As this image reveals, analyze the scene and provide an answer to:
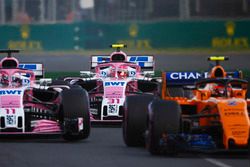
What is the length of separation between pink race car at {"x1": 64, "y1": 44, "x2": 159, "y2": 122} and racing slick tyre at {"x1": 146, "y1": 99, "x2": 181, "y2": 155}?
5.59 meters

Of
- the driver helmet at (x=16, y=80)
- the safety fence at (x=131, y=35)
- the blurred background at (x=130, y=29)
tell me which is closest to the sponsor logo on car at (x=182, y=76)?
the driver helmet at (x=16, y=80)

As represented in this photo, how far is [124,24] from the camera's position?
136 ft

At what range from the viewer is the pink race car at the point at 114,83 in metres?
22.3

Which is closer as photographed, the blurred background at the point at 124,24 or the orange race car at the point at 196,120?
the orange race car at the point at 196,120

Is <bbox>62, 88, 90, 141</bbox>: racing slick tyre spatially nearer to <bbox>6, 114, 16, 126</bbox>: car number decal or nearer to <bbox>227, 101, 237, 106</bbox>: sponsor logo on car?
<bbox>6, 114, 16, 126</bbox>: car number decal

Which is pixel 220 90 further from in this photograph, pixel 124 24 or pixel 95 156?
pixel 124 24

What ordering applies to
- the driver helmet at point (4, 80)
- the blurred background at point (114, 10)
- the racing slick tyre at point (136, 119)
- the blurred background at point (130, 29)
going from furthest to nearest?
the blurred background at point (130, 29), the blurred background at point (114, 10), the driver helmet at point (4, 80), the racing slick tyre at point (136, 119)

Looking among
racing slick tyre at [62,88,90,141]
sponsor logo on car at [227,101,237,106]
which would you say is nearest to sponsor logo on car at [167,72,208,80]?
racing slick tyre at [62,88,90,141]

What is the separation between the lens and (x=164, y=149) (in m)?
15.2

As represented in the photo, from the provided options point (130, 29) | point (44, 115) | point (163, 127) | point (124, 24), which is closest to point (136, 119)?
point (163, 127)

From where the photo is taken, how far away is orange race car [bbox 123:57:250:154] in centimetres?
1501

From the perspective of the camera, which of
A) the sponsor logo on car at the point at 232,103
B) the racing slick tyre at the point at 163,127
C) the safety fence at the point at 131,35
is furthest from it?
the safety fence at the point at 131,35

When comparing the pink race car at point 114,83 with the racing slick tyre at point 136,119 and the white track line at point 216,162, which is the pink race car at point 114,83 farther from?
the white track line at point 216,162

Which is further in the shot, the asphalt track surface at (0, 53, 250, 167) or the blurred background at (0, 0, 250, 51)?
the blurred background at (0, 0, 250, 51)
